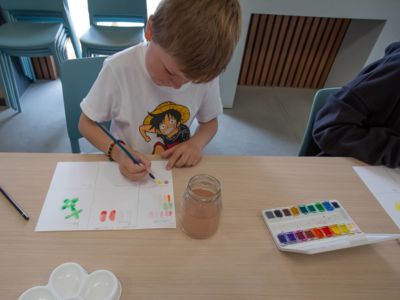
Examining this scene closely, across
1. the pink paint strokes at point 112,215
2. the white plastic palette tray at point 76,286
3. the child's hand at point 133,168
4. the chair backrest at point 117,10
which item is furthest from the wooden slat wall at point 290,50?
the white plastic palette tray at point 76,286

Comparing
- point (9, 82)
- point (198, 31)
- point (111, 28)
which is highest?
point (198, 31)

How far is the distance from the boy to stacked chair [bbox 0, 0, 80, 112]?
49.3 inches

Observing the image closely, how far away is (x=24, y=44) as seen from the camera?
182 centimetres

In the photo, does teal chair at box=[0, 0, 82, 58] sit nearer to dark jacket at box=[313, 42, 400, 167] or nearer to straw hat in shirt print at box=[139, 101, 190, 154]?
straw hat in shirt print at box=[139, 101, 190, 154]

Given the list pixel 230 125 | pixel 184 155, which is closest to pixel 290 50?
pixel 230 125

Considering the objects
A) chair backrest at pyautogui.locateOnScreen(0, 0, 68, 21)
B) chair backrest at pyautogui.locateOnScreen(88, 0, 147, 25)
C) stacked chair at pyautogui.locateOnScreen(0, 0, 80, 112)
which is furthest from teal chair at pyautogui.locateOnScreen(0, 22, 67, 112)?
chair backrest at pyautogui.locateOnScreen(88, 0, 147, 25)

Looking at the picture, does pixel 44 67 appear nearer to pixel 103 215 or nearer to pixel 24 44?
pixel 24 44

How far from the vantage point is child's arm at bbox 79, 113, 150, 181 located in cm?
67

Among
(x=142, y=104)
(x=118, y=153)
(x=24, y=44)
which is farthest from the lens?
(x=24, y=44)

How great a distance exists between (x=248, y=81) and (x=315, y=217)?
2340 mm

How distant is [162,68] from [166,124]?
27 centimetres

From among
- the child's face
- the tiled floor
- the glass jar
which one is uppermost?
the child's face

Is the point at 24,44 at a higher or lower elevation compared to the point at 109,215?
lower

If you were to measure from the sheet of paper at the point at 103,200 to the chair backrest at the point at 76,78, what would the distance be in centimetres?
33
